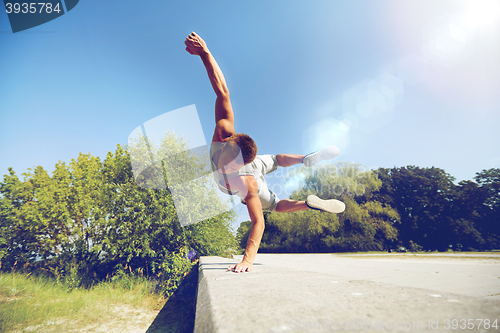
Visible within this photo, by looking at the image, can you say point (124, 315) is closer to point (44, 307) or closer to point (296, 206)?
point (44, 307)

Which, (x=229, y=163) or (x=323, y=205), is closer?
(x=229, y=163)

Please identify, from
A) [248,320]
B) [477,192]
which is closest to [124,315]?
[248,320]

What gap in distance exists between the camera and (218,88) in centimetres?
258

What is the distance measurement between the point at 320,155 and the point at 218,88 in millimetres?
1818

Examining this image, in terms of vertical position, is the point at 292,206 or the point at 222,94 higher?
the point at 222,94

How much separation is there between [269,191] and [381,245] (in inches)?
782

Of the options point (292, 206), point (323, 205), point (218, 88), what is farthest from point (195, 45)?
point (323, 205)

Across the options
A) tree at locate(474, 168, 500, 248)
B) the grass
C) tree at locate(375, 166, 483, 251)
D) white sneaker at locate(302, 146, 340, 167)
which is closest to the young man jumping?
white sneaker at locate(302, 146, 340, 167)

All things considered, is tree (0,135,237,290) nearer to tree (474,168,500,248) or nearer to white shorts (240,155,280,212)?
white shorts (240,155,280,212)

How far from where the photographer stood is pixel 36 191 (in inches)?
245

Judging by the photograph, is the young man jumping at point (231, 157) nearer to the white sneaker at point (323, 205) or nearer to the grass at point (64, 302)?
the white sneaker at point (323, 205)

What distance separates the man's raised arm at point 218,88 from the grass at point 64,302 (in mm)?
4483

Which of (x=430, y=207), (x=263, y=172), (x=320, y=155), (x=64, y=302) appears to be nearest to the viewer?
(x=263, y=172)

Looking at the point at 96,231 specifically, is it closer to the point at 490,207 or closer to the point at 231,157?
the point at 231,157
